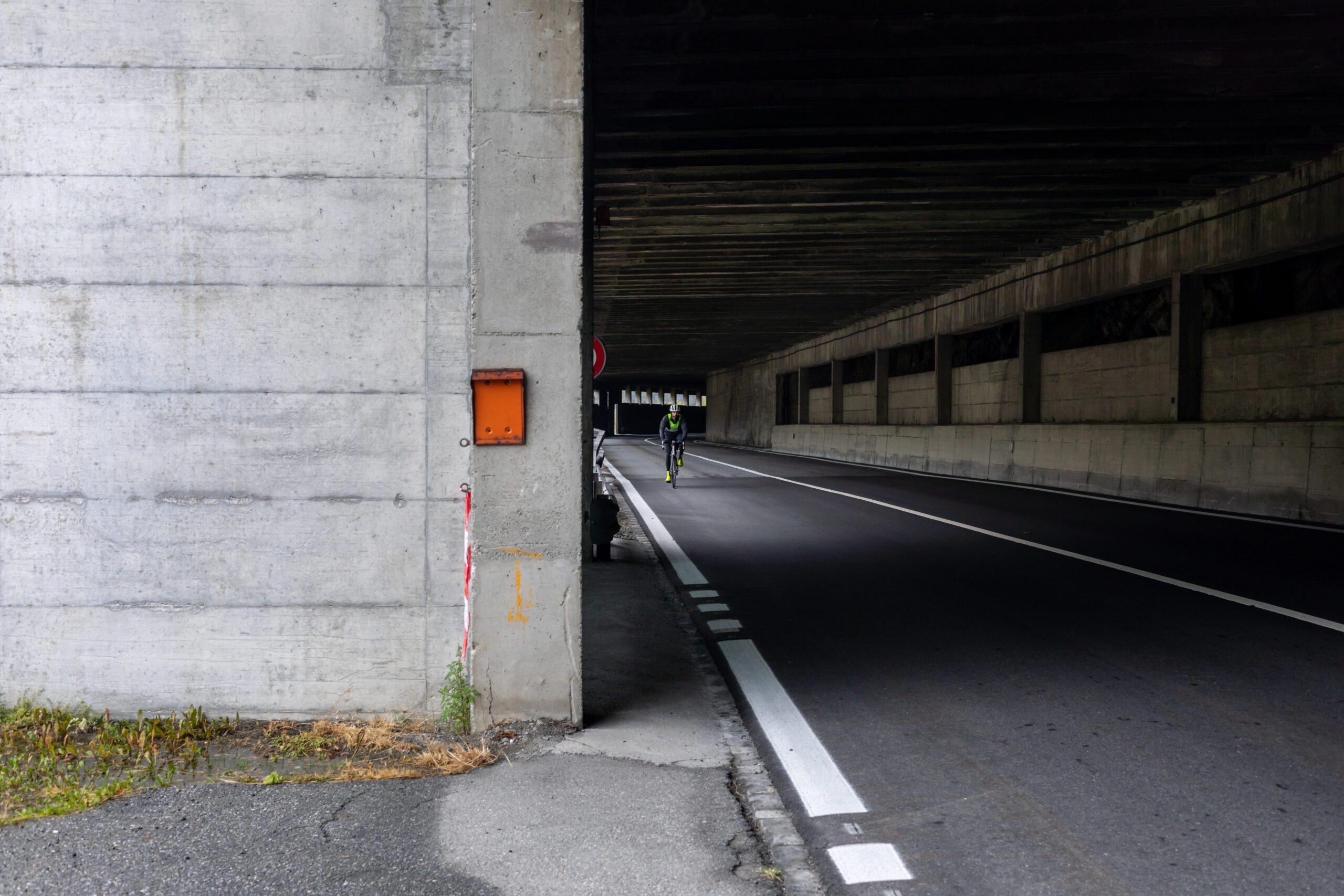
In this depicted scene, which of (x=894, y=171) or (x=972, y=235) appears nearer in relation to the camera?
(x=894, y=171)

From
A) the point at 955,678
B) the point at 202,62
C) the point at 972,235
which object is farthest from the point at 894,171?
the point at 202,62

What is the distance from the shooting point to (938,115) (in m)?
12.5

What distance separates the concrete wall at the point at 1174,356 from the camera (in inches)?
577

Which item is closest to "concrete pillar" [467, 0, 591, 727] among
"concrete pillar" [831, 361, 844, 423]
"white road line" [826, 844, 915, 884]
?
"white road line" [826, 844, 915, 884]

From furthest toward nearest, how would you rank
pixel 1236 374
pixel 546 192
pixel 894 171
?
pixel 1236 374 → pixel 894 171 → pixel 546 192

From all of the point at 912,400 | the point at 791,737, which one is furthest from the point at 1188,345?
the point at 791,737

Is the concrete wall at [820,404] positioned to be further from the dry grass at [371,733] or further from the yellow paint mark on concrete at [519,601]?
the dry grass at [371,733]

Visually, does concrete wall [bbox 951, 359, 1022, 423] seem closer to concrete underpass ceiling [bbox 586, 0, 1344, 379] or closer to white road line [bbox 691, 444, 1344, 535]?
white road line [bbox 691, 444, 1344, 535]

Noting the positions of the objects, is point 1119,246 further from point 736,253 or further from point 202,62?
point 202,62

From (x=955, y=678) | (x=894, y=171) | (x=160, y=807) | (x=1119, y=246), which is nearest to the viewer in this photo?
(x=160, y=807)

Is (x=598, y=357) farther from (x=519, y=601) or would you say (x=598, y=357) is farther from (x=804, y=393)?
(x=804, y=393)

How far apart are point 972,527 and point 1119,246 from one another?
33.2 feet

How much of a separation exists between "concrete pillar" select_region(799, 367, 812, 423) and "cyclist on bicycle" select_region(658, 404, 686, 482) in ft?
83.3

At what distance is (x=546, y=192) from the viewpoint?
15.4ft
